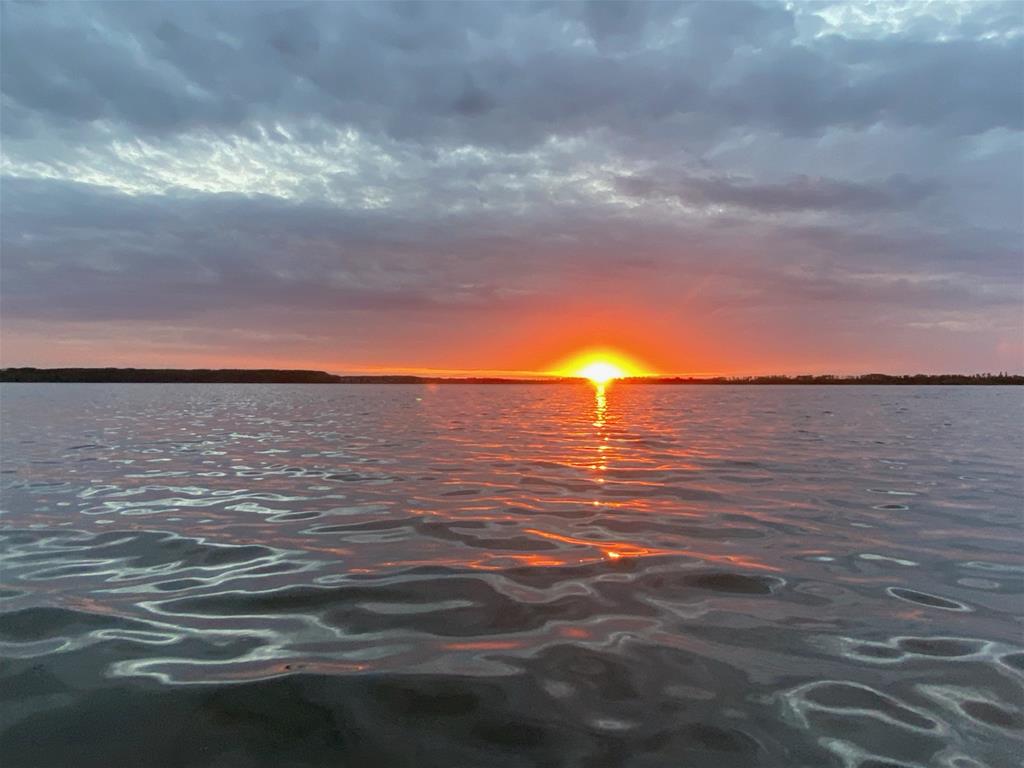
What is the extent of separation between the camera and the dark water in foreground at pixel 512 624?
13.2 feet

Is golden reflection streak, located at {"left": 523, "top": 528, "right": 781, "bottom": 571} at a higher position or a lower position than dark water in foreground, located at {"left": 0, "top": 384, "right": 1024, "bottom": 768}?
higher

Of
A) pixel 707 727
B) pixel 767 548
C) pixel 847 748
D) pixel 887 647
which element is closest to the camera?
pixel 847 748

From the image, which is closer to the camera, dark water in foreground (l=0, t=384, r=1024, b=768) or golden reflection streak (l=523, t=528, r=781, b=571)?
dark water in foreground (l=0, t=384, r=1024, b=768)

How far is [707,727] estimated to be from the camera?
13.6 ft

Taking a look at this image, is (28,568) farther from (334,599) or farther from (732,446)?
(732,446)

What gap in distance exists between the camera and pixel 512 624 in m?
5.87

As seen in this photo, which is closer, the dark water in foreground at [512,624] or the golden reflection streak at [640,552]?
the dark water in foreground at [512,624]

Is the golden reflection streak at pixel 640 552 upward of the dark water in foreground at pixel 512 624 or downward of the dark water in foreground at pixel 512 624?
upward

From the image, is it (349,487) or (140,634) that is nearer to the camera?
(140,634)

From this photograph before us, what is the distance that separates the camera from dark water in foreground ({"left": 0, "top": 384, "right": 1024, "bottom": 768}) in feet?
13.2

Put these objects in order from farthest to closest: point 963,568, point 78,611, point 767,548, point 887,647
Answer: point 767,548 → point 963,568 → point 78,611 → point 887,647

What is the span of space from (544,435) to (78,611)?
2128cm

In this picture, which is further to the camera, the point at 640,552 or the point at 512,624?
the point at 640,552

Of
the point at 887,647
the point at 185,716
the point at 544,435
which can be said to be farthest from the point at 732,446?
the point at 185,716
